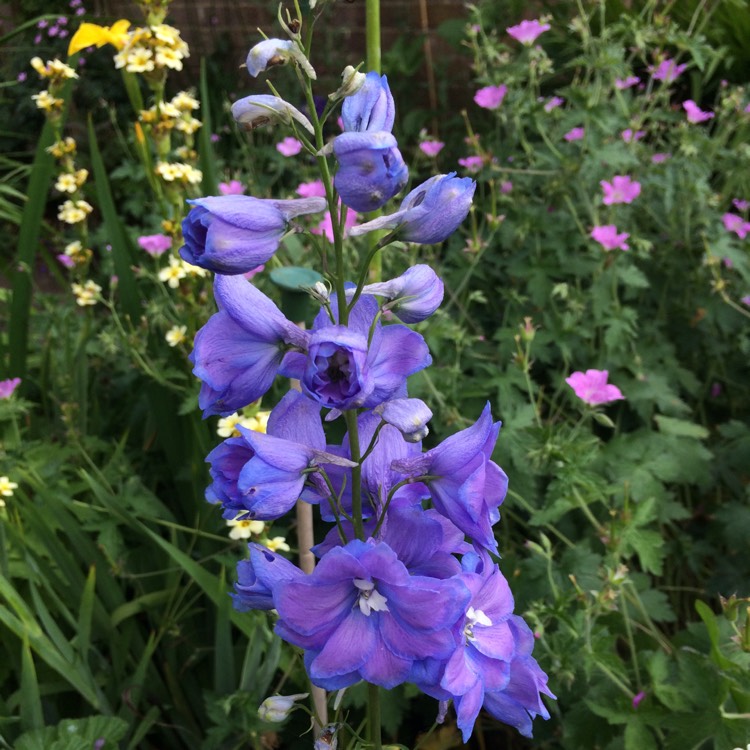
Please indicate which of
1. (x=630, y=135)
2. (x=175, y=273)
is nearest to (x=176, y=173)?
(x=175, y=273)

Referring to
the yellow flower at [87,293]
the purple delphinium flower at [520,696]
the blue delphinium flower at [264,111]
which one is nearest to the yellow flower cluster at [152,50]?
the yellow flower at [87,293]

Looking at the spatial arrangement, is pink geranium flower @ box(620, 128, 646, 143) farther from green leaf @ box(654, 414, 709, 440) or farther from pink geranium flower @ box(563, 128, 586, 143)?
green leaf @ box(654, 414, 709, 440)

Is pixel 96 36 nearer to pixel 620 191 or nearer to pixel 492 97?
pixel 492 97

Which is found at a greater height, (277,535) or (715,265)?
(715,265)

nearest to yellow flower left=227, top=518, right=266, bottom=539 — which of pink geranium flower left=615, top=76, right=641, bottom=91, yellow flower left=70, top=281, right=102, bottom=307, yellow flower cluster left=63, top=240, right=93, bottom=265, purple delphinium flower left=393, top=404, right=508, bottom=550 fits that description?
purple delphinium flower left=393, top=404, right=508, bottom=550

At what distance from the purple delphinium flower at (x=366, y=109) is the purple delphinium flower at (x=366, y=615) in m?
0.38

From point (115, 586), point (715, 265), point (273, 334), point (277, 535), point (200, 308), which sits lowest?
point (115, 586)

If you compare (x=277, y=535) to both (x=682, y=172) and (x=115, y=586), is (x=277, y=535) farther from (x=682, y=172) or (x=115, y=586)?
(x=682, y=172)

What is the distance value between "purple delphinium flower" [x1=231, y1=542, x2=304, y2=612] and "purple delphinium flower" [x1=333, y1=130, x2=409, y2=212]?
1.12ft

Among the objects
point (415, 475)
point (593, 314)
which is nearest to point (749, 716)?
point (415, 475)

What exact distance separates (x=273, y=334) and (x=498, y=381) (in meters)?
1.19

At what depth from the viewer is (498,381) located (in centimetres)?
185

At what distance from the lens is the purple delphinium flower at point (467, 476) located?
720 millimetres

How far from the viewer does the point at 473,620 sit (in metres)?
0.79
